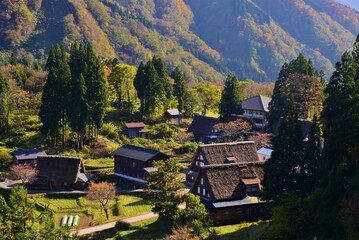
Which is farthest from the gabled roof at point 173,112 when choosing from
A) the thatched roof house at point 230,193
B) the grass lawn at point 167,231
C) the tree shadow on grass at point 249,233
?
the tree shadow on grass at point 249,233

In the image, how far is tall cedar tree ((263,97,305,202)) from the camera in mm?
28594

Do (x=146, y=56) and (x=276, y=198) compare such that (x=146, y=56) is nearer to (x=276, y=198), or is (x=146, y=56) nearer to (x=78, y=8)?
(x=78, y=8)

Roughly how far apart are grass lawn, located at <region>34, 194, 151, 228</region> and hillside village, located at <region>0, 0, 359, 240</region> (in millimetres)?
98

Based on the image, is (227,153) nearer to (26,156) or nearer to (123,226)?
(123,226)

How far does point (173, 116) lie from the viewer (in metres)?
61.8

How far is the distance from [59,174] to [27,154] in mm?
4782

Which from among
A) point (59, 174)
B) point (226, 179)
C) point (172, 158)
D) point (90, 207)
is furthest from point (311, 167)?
point (59, 174)

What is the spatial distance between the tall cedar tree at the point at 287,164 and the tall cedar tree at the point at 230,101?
28289mm

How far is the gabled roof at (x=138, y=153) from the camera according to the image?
→ 43719 mm

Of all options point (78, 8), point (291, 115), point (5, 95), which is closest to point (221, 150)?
point (291, 115)

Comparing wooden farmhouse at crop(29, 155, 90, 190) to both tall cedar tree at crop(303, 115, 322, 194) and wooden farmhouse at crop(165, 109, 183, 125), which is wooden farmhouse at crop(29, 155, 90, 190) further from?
tall cedar tree at crop(303, 115, 322, 194)

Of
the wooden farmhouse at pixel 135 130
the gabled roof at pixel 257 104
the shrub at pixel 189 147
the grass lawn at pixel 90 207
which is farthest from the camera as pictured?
the gabled roof at pixel 257 104

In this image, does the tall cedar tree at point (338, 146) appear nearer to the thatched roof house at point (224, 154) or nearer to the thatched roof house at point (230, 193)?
the thatched roof house at point (230, 193)

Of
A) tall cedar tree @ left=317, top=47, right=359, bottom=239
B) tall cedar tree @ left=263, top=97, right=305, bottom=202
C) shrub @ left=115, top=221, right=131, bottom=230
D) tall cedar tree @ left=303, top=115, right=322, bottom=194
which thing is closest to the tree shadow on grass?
tall cedar tree @ left=263, top=97, right=305, bottom=202
